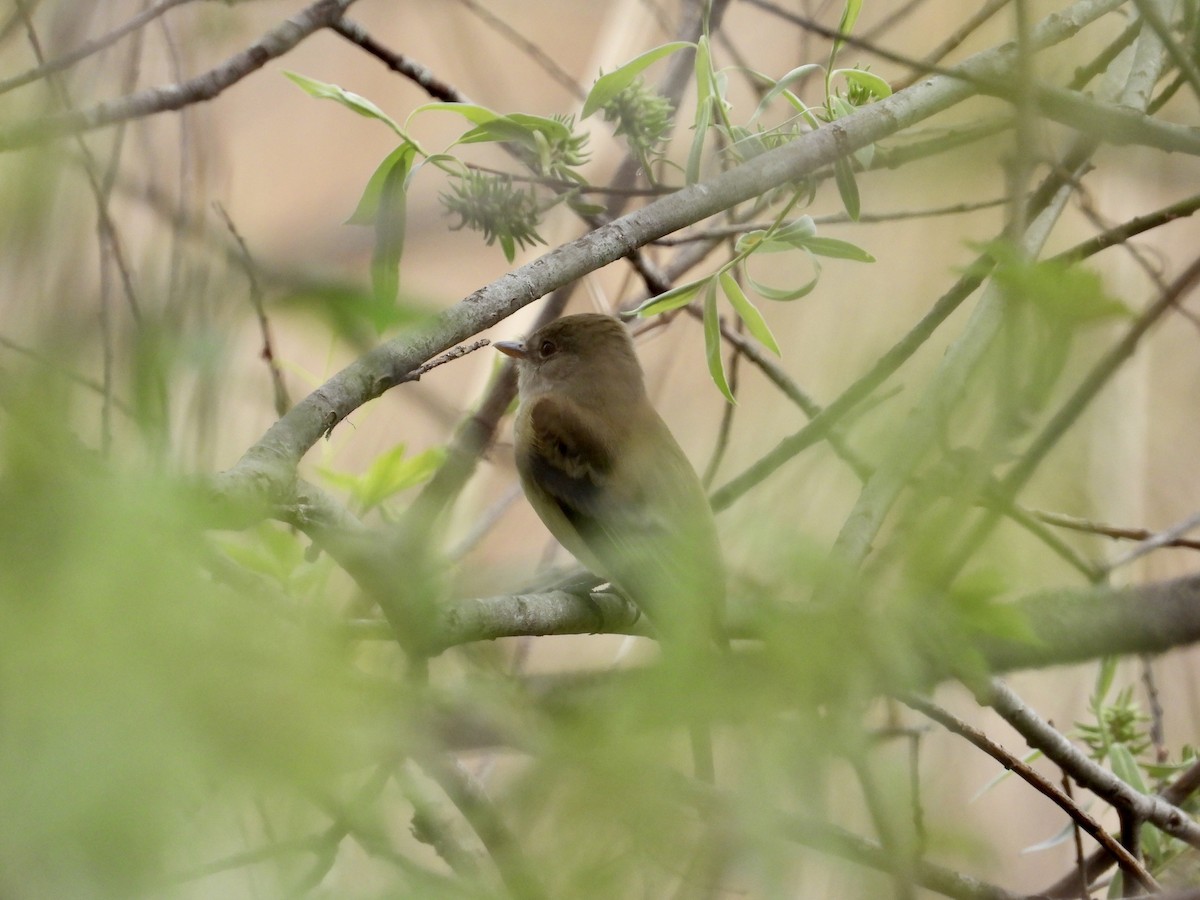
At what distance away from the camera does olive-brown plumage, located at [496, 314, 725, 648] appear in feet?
6.57

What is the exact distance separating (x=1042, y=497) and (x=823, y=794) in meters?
0.31

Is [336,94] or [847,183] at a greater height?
[336,94]

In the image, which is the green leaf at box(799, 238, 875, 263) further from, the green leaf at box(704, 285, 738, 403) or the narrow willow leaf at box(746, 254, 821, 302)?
the green leaf at box(704, 285, 738, 403)

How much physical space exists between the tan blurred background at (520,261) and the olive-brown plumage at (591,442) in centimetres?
17

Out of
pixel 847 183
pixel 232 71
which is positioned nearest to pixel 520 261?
pixel 232 71

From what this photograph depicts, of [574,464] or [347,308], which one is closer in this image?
[347,308]

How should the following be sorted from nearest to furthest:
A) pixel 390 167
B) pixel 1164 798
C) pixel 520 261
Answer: pixel 390 167 < pixel 1164 798 < pixel 520 261

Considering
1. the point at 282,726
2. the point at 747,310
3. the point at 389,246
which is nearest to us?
the point at 282,726

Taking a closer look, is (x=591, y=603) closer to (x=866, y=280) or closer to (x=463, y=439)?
(x=463, y=439)

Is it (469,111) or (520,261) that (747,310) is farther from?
(520,261)

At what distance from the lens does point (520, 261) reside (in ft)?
13.0

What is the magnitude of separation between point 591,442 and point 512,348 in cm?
37

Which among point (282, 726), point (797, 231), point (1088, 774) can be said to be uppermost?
point (797, 231)

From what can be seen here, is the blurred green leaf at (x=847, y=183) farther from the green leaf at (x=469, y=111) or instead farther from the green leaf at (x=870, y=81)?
the green leaf at (x=469, y=111)
